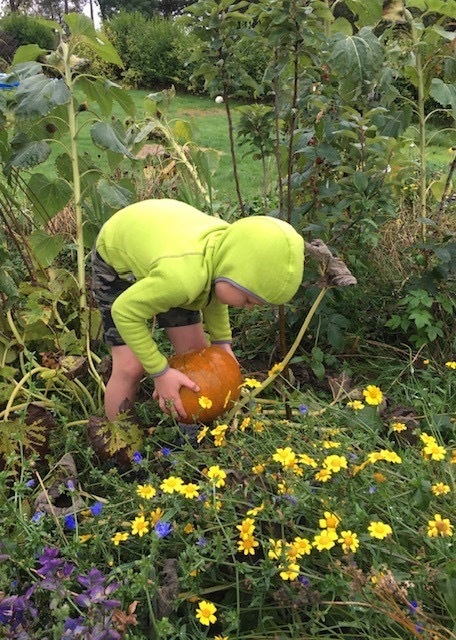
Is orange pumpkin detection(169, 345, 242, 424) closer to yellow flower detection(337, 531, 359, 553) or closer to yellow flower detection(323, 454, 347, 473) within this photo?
yellow flower detection(323, 454, 347, 473)

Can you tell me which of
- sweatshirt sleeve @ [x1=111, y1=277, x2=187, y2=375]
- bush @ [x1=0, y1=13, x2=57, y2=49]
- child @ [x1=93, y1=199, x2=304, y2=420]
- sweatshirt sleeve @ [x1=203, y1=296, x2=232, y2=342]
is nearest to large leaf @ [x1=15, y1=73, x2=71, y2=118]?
child @ [x1=93, y1=199, x2=304, y2=420]

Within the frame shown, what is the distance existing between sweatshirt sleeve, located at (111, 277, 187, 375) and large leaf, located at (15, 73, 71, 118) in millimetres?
858

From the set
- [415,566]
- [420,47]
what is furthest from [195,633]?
[420,47]

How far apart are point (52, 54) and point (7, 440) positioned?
1.60m

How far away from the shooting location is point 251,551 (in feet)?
4.73

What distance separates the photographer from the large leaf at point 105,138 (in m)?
2.42

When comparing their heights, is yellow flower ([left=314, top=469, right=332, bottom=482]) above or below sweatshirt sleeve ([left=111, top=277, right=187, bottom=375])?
below

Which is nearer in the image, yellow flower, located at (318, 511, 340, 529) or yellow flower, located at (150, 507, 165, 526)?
yellow flower, located at (318, 511, 340, 529)

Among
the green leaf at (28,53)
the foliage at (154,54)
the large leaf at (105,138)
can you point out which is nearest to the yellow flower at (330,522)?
the large leaf at (105,138)

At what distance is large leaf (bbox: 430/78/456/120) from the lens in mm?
2625

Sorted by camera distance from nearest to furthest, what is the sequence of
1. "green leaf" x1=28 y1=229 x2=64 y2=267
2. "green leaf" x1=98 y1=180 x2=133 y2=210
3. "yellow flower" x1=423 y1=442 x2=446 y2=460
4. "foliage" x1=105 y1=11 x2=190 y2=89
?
"yellow flower" x1=423 y1=442 x2=446 y2=460
"green leaf" x1=98 y1=180 x2=133 y2=210
"green leaf" x1=28 y1=229 x2=64 y2=267
"foliage" x1=105 y1=11 x2=190 y2=89

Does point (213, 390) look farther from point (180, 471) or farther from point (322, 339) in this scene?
point (322, 339)

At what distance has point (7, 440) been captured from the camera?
1.98 meters

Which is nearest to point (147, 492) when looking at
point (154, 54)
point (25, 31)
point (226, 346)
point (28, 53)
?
point (226, 346)
